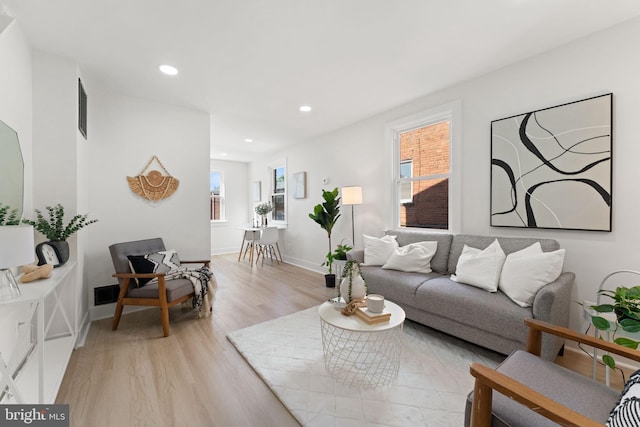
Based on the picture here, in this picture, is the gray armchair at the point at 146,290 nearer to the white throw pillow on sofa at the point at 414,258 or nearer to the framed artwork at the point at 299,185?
the white throw pillow on sofa at the point at 414,258

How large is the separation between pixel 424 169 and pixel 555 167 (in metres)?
1.36

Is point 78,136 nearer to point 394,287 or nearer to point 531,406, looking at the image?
point 394,287

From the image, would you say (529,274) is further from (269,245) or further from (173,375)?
(269,245)

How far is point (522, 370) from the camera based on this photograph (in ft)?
4.22

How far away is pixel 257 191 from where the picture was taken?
7145 millimetres

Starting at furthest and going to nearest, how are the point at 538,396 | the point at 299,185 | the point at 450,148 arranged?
the point at 299,185
the point at 450,148
the point at 538,396

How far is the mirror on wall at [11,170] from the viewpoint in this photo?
5.70 feet

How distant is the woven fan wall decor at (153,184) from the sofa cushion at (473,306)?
10.4ft

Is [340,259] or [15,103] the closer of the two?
[15,103]

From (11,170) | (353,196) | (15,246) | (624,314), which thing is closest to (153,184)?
(11,170)

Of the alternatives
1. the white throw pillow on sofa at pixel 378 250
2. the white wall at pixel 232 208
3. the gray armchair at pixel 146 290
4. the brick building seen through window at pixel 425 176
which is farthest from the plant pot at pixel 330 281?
the white wall at pixel 232 208

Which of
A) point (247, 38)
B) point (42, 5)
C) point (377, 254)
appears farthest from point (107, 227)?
point (377, 254)

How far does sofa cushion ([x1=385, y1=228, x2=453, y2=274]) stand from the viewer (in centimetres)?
294

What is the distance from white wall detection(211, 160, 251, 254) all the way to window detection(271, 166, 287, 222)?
131 cm
